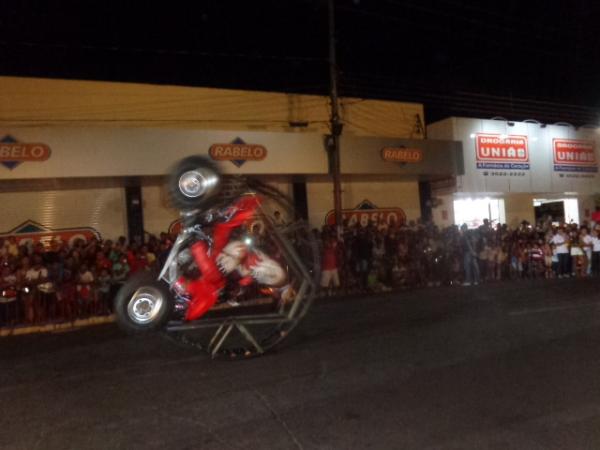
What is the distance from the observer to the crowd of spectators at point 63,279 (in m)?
11.5

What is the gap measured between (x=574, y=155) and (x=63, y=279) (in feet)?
66.2

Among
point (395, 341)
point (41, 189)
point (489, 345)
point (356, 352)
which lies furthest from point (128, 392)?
point (41, 189)

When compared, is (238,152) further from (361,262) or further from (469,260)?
(469,260)

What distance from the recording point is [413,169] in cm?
1920

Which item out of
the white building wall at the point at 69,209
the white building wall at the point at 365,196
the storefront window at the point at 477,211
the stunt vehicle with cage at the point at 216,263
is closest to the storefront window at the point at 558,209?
the storefront window at the point at 477,211

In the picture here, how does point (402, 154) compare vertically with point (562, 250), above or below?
above

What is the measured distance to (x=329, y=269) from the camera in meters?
14.7

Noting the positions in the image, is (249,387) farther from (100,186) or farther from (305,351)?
(100,186)

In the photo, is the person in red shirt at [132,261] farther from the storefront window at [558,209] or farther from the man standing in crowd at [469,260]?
the storefront window at [558,209]

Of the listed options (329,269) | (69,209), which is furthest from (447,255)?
(69,209)

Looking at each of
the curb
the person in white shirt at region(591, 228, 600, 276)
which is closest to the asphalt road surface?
the curb

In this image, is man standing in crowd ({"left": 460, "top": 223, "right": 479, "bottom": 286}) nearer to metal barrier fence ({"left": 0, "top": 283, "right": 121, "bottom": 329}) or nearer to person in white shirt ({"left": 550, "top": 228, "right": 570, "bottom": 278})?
person in white shirt ({"left": 550, "top": 228, "right": 570, "bottom": 278})

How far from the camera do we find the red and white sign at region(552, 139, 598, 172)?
2294 centimetres

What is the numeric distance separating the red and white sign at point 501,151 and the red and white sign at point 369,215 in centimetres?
348
